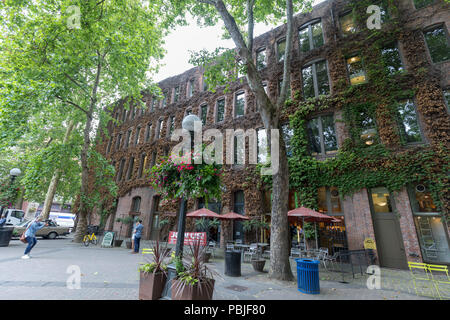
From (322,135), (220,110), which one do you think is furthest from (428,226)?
(220,110)

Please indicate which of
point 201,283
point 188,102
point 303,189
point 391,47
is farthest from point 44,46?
point 391,47

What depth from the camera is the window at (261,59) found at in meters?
17.5

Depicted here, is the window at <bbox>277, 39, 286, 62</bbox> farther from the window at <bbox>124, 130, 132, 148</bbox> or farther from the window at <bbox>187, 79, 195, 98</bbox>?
the window at <bbox>124, 130, 132, 148</bbox>

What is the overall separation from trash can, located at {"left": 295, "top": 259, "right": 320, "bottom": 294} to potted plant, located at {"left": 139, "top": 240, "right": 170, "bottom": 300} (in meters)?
3.80

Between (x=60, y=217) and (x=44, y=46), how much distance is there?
96.8 feet

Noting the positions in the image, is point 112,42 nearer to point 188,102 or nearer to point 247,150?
point 188,102

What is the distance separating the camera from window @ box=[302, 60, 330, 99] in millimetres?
13865

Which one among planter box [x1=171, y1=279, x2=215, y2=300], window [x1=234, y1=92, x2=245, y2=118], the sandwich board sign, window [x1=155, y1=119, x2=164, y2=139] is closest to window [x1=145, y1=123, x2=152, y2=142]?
Answer: window [x1=155, y1=119, x2=164, y2=139]

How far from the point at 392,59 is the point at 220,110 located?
12284 millimetres

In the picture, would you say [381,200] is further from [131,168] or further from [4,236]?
[131,168]

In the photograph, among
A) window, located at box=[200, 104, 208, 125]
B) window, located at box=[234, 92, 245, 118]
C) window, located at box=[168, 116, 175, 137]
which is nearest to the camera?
window, located at box=[234, 92, 245, 118]

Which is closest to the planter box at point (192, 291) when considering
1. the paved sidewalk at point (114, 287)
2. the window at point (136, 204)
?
the paved sidewalk at point (114, 287)

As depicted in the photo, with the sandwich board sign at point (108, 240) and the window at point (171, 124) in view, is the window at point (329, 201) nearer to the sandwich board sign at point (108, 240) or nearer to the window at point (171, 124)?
the sandwich board sign at point (108, 240)
